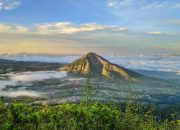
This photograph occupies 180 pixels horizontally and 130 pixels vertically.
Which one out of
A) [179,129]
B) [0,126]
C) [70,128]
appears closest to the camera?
[0,126]

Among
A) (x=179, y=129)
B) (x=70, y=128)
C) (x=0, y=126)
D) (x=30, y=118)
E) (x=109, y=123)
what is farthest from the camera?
(x=179, y=129)

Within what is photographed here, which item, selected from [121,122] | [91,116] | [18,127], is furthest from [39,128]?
[121,122]

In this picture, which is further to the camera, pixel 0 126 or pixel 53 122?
pixel 53 122

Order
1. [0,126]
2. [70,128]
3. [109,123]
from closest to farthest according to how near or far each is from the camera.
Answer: [0,126] < [70,128] < [109,123]

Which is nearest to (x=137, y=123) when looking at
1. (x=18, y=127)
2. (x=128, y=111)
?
(x=128, y=111)

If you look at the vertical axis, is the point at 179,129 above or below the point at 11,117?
below

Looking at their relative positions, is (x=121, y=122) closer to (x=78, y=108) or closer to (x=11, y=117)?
(x=78, y=108)

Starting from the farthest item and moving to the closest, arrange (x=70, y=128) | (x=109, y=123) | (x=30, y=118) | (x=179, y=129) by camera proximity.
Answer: (x=179, y=129) → (x=109, y=123) → (x=70, y=128) → (x=30, y=118)

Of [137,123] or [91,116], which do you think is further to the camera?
[137,123]

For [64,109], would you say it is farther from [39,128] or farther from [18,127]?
[18,127]
